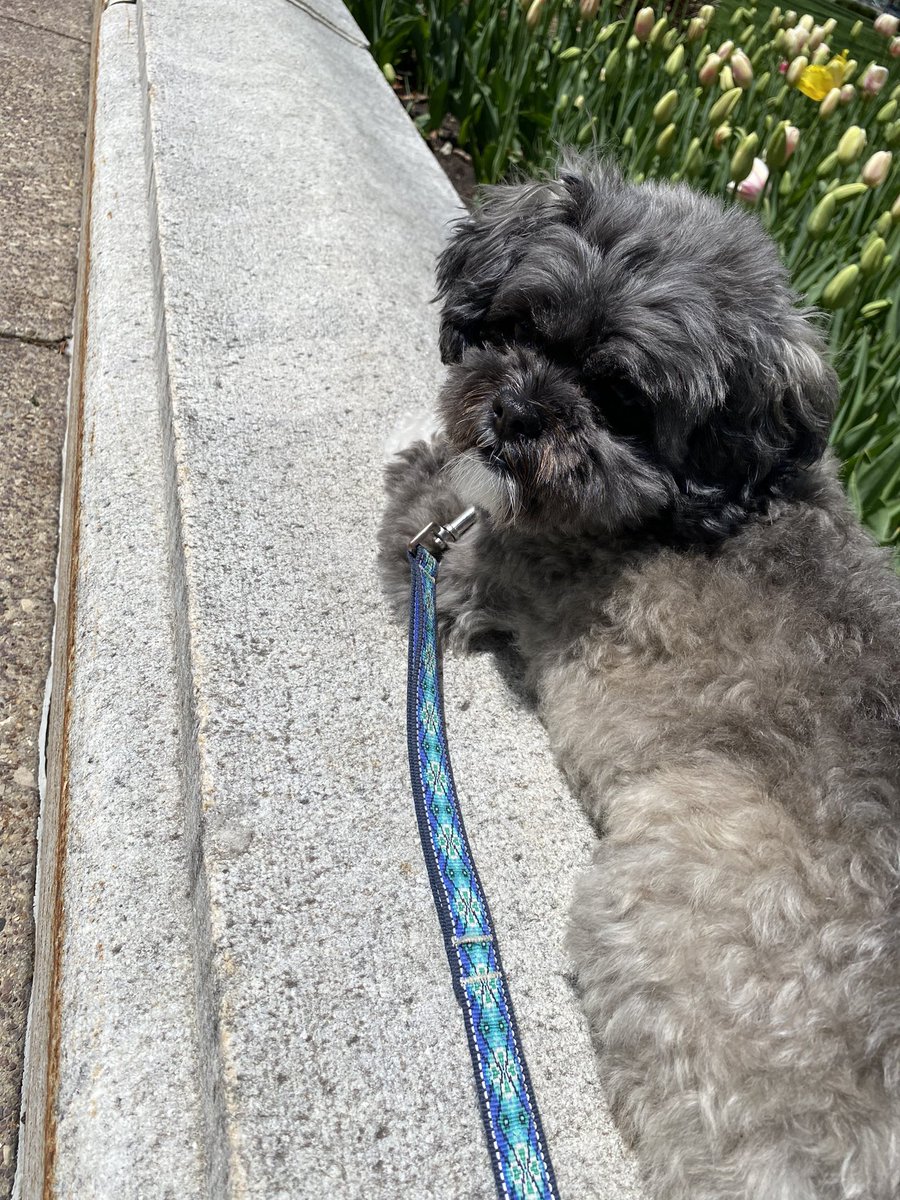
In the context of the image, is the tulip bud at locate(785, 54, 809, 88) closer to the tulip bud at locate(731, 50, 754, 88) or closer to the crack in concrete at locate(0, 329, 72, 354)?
the tulip bud at locate(731, 50, 754, 88)

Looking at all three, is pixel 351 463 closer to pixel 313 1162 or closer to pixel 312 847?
pixel 312 847

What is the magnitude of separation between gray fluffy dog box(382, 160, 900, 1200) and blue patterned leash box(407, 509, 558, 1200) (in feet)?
0.96

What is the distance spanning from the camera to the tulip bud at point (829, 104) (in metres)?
4.10

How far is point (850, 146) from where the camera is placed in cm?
369

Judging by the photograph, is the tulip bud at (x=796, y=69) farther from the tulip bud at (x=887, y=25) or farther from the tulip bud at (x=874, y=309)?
the tulip bud at (x=887, y=25)

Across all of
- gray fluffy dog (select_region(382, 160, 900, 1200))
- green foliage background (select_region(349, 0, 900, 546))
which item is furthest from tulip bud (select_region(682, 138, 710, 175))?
gray fluffy dog (select_region(382, 160, 900, 1200))

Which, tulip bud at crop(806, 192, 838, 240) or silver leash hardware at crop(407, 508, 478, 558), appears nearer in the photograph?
silver leash hardware at crop(407, 508, 478, 558)

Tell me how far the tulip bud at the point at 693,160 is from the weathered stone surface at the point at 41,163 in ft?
8.86

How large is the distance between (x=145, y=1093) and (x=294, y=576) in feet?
4.44

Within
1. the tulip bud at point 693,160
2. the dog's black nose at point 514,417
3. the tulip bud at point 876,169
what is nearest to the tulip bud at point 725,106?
the tulip bud at point 693,160

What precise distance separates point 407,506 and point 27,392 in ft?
4.85

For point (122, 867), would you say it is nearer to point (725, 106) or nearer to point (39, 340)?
point (39, 340)

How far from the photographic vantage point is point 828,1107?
61.4 inches

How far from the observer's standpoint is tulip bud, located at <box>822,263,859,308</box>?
322cm
